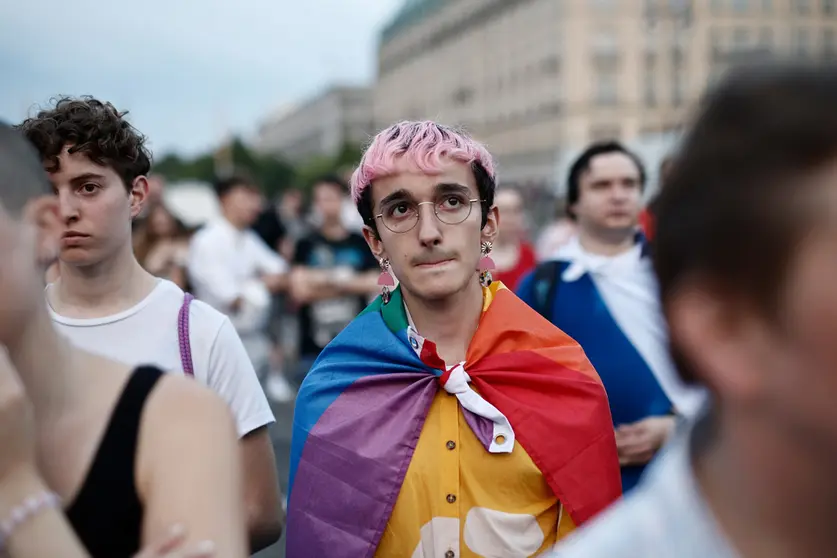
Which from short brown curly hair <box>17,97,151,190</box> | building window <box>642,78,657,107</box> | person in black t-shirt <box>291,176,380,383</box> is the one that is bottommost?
person in black t-shirt <box>291,176,380,383</box>

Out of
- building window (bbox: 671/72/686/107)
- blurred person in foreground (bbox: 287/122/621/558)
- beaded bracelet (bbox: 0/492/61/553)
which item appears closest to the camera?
beaded bracelet (bbox: 0/492/61/553)

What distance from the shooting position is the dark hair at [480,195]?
3.04 meters

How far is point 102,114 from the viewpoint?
2959 millimetres

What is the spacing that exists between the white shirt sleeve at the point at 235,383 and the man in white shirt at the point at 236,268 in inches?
169

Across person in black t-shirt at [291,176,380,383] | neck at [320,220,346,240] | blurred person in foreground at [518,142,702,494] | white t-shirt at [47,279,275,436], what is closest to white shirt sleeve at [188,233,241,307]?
person in black t-shirt at [291,176,380,383]

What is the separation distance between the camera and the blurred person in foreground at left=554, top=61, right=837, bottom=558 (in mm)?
1147

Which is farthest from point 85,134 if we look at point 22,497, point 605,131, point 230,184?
point 605,131

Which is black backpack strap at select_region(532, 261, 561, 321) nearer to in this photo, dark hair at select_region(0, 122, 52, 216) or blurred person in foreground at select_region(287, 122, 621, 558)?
blurred person in foreground at select_region(287, 122, 621, 558)

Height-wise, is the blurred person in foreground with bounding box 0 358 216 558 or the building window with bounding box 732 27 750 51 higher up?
the building window with bounding box 732 27 750 51

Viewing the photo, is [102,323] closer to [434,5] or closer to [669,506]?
[669,506]

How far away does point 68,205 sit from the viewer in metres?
2.86

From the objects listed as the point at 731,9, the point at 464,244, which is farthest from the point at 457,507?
the point at 731,9

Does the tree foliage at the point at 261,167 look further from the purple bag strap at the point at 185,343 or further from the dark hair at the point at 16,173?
the dark hair at the point at 16,173

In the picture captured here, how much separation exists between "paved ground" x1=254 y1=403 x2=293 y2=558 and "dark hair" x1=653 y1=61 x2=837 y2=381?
14.8 ft
